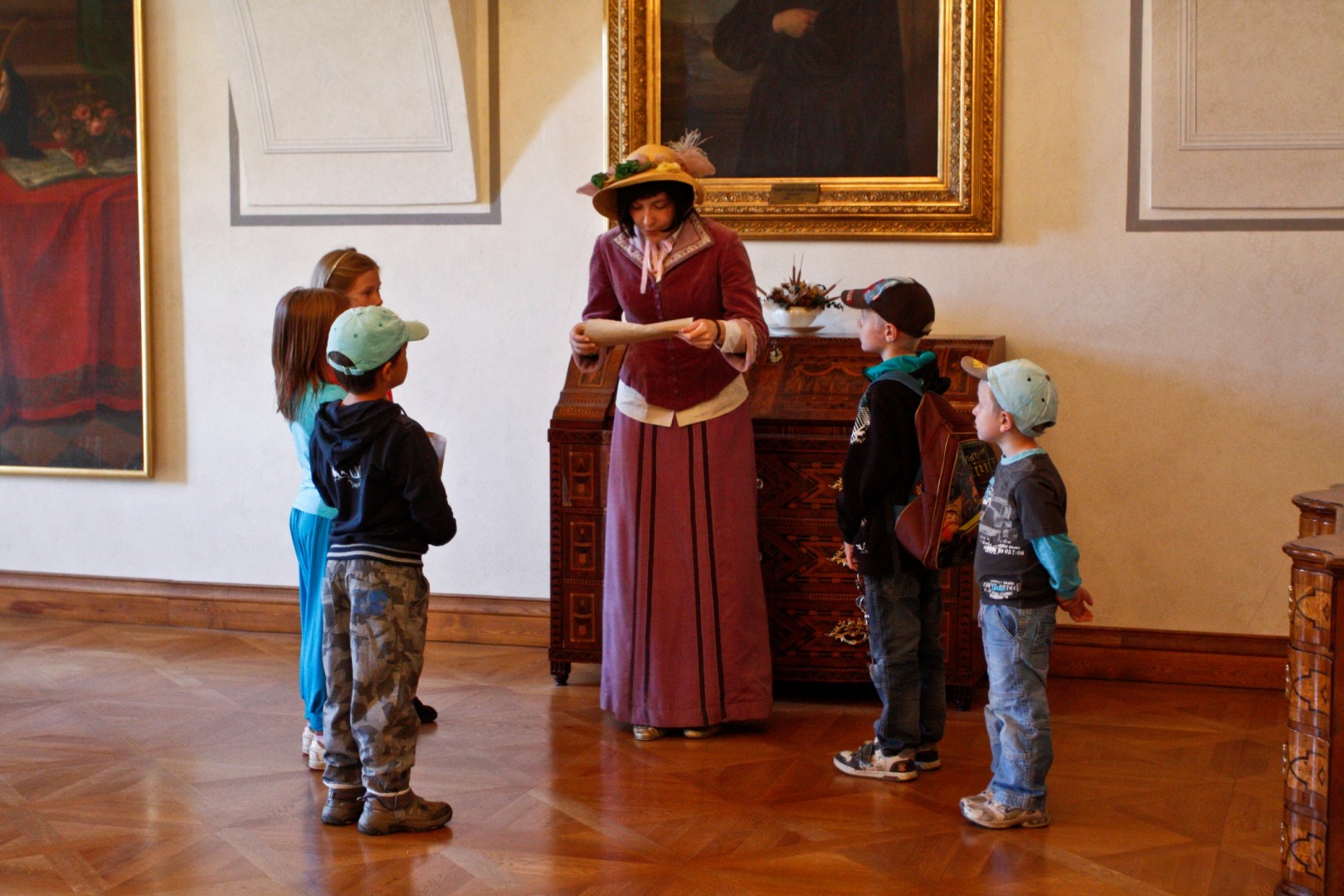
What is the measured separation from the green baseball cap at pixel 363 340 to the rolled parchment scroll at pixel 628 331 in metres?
0.85

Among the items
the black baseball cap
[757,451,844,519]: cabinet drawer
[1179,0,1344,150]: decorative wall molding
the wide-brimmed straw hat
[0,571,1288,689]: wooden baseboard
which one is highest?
[1179,0,1344,150]: decorative wall molding

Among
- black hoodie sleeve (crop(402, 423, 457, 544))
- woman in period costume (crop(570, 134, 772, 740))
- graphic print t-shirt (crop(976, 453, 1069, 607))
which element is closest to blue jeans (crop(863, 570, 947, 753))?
graphic print t-shirt (crop(976, 453, 1069, 607))

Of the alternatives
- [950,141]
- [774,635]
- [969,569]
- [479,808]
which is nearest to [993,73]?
[950,141]

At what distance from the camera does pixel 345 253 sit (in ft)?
14.6

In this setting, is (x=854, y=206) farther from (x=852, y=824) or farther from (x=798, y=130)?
(x=852, y=824)

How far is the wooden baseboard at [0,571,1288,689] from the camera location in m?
5.51

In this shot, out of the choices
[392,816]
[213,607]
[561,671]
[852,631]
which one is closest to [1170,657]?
[852,631]

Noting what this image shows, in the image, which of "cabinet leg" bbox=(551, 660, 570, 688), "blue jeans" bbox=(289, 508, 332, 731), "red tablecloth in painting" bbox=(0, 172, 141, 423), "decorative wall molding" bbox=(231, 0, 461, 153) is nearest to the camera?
"blue jeans" bbox=(289, 508, 332, 731)

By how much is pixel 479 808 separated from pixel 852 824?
3.49 ft

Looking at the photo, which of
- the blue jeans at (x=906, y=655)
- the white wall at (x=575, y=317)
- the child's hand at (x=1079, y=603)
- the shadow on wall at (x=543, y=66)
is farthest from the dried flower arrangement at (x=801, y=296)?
the child's hand at (x=1079, y=603)

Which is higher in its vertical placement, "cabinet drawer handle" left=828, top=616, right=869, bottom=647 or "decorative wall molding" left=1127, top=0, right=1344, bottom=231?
"decorative wall molding" left=1127, top=0, right=1344, bottom=231

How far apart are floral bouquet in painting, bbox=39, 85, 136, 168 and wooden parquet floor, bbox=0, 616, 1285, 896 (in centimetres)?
240

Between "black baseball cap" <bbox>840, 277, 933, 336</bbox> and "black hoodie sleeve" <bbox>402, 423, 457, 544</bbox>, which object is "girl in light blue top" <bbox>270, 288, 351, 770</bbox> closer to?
"black hoodie sleeve" <bbox>402, 423, 457, 544</bbox>

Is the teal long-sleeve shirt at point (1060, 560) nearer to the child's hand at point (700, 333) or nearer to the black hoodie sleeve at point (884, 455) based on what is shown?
the black hoodie sleeve at point (884, 455)
